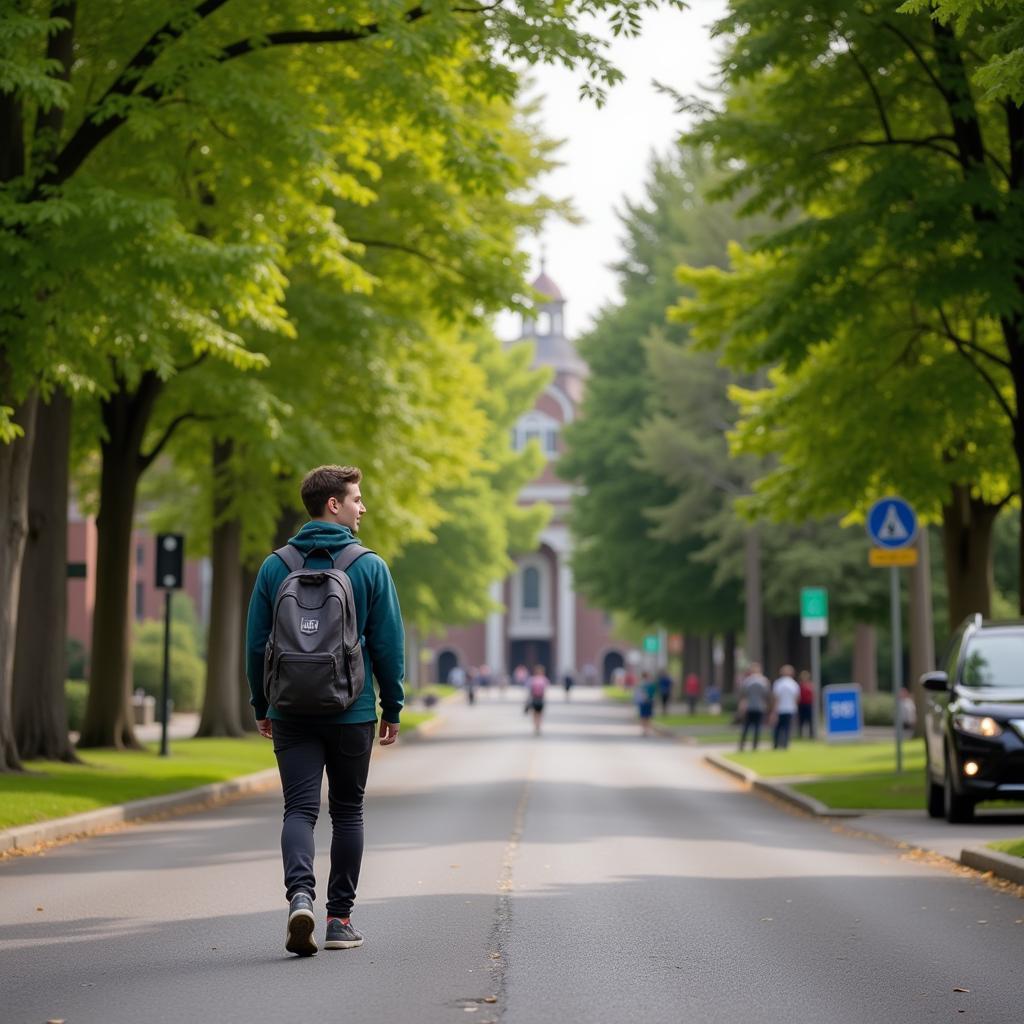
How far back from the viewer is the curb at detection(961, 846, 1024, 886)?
12438 millimetres

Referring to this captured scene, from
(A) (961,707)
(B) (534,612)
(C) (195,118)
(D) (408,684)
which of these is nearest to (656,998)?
(A) (961,707)

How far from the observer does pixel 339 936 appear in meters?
8.53

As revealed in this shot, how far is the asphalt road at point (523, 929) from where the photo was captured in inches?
288

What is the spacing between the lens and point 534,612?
11925cm

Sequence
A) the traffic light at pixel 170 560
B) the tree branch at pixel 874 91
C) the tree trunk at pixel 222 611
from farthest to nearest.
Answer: the tree trunk at pixel 222 611, the traffic light at pixel 170 560, the tree branch at pixel 874 91

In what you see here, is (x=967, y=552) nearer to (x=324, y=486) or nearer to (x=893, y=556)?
(x=893, y=556)

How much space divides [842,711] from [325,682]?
30.1 meters

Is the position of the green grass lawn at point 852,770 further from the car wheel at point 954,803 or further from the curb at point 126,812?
the curb at point 126,812

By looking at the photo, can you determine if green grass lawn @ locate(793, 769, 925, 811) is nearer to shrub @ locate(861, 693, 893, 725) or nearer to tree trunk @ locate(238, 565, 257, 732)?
tree trunk @ locate(238, 565, 257, 732)

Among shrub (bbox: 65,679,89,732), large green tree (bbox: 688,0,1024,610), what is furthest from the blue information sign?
shrub (bbox: 65,679,89,732)

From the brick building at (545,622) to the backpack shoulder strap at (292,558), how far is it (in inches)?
4200

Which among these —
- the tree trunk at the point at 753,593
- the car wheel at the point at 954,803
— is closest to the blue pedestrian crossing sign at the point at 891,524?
the car wheel at the point at 954,803

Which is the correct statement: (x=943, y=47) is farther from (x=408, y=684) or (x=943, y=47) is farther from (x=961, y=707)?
(x=408, y=684)

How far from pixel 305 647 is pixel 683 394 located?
1624 inches
